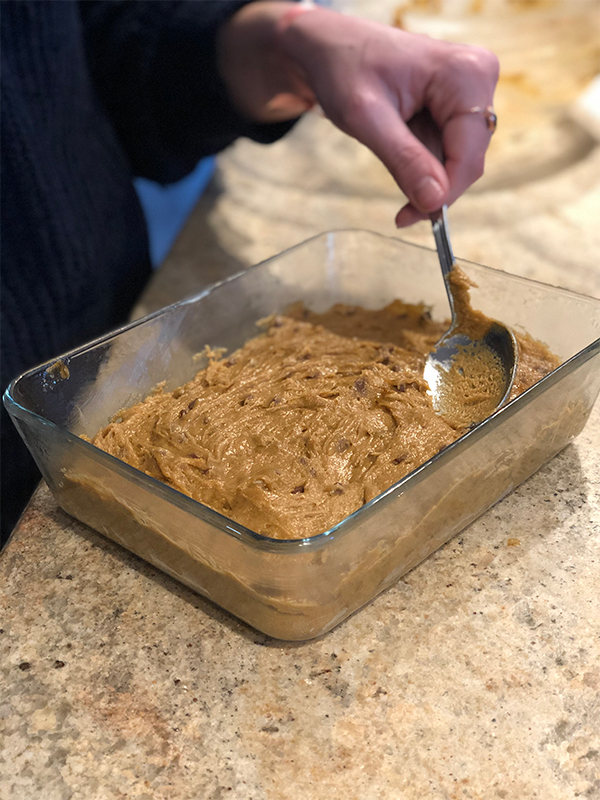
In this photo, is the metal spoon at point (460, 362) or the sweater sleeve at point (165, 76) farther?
the sweater sleeve at point (165, 76)

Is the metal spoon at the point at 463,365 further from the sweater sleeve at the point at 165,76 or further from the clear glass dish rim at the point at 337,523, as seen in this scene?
the sweater sleeve at the point at 165,76

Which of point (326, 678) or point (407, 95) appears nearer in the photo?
point (326, 678)

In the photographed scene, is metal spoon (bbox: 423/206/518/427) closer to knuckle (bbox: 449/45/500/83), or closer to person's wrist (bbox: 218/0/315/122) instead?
knuckle (bbox: 449/45/500/83)

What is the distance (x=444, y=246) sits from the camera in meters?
1.00

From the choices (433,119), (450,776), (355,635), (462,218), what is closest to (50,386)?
(355,635)

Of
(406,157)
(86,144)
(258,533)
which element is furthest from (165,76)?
(258,533)

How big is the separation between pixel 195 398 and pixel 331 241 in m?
0.42

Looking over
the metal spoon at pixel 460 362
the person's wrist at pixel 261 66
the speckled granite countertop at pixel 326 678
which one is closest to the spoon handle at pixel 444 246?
the metal spoon at pixel 460 362

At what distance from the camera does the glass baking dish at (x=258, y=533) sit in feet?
2.10

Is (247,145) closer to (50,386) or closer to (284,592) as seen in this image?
(50,386)

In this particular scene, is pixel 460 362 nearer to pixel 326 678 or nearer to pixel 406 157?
pixel 406 157

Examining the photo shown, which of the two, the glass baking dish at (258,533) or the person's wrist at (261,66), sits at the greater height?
the person's wrist at (261,66)

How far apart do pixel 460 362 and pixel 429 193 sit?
252 mm

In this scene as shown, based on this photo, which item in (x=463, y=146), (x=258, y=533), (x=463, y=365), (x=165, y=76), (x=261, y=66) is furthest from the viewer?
(x=165, y=76)
